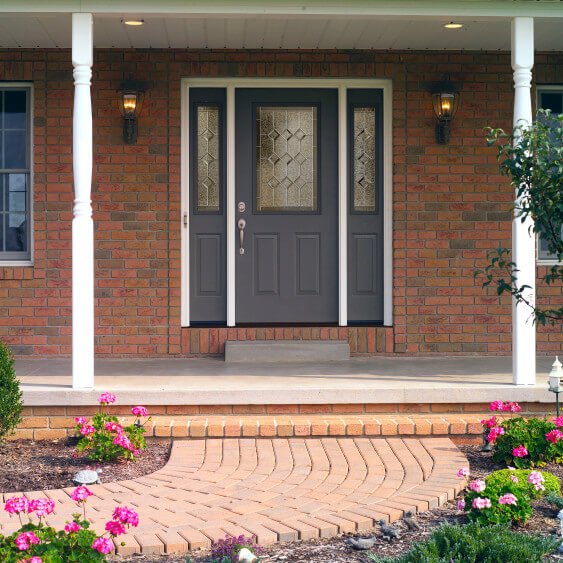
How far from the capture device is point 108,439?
6582 millimetres

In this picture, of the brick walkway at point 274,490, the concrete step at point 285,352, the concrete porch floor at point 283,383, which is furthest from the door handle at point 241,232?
the brick walkway at point 274,490

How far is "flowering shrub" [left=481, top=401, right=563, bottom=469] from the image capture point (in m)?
6.48

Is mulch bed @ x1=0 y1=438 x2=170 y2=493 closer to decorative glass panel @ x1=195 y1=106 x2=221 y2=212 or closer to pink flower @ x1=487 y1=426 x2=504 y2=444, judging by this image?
pink flower @ x1=487 y1=426 x2=504 y2=444

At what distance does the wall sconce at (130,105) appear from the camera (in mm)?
9445

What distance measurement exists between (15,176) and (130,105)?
4.33 feet

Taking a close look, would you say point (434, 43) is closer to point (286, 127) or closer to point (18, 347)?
point (286, 127)

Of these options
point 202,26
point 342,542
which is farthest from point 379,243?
point 342,542

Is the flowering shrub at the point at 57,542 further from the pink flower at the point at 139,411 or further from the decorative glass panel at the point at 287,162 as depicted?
the decorative glass panel at the point at 287,162

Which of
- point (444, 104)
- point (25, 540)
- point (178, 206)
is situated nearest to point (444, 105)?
point (444, 104)

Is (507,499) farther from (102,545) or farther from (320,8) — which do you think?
(320,8)

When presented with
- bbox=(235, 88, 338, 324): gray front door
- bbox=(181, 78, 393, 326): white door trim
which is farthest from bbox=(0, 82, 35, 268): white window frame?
bbox=(235, 88, 338, 324): gray front door

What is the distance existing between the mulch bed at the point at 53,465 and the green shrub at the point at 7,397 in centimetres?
25

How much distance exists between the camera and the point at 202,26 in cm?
870

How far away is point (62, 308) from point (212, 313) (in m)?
1.42
